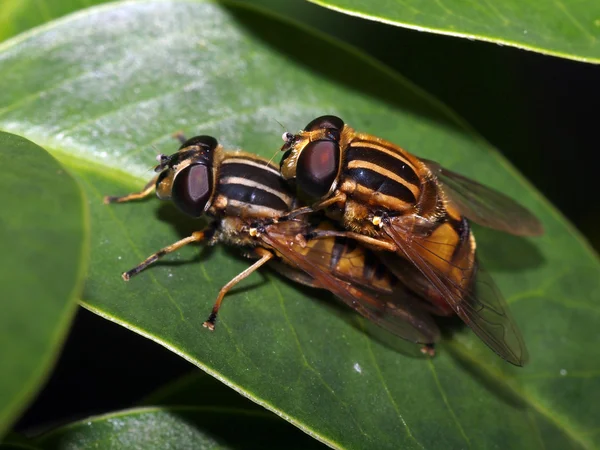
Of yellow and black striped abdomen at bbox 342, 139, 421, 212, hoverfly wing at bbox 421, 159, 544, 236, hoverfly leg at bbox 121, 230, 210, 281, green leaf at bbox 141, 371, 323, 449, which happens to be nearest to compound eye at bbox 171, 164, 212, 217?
hoverfly leg at bbox 121, 230, 210, 281

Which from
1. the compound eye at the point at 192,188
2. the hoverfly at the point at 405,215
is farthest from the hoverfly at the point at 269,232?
the hoverfly at the point at 405,215

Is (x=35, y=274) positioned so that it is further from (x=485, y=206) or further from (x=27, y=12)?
Result: (x=485, y=206)

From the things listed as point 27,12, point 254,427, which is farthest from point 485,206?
point 27,12

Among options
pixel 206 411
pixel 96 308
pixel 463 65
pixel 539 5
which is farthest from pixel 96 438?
pixel 463 65

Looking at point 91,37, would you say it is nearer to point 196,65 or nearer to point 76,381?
point 196,65

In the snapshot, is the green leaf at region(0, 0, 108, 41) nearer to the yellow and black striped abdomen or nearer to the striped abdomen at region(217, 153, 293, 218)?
the striped abdomen at region(217, 153, 293, 218)

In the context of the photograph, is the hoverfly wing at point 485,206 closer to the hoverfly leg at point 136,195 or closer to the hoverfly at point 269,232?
the hoverfly at point 269,232
